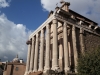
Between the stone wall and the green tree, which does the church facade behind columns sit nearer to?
the stone wall

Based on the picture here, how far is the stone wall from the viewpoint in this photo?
21909 mm

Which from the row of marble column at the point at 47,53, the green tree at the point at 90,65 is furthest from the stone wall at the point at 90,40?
the green tree at the point at 90,65

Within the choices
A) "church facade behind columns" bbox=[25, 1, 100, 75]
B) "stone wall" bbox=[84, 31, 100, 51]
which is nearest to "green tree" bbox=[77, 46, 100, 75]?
"church facade behind columns" bbox=[25, 1, 100, 75]

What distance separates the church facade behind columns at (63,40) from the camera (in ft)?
59.0

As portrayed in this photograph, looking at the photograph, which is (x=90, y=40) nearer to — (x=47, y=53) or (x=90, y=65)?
(x=47, y=53)

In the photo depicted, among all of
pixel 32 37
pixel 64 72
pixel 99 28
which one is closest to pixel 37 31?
pixel 32 37

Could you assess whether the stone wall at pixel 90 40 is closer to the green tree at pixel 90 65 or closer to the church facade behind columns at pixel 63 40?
the church facade behind columns at pixel 63 40

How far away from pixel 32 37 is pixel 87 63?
44.5 ft

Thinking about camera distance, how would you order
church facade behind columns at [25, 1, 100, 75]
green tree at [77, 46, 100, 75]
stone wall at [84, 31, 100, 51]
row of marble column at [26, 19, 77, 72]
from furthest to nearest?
stone wall at [84, 31, 100, 51], church facade behind columns at [25, 1, 100, 75], row of marble column at [26, 19, 77, 72], green tree at [77, 46, 100, 75]

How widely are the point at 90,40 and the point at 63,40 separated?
6139mm

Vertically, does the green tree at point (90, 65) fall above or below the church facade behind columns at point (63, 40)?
below

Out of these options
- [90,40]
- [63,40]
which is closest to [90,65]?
[63,40]

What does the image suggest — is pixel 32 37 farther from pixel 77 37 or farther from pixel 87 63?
pixel 87 63

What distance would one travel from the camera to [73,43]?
777 inches
